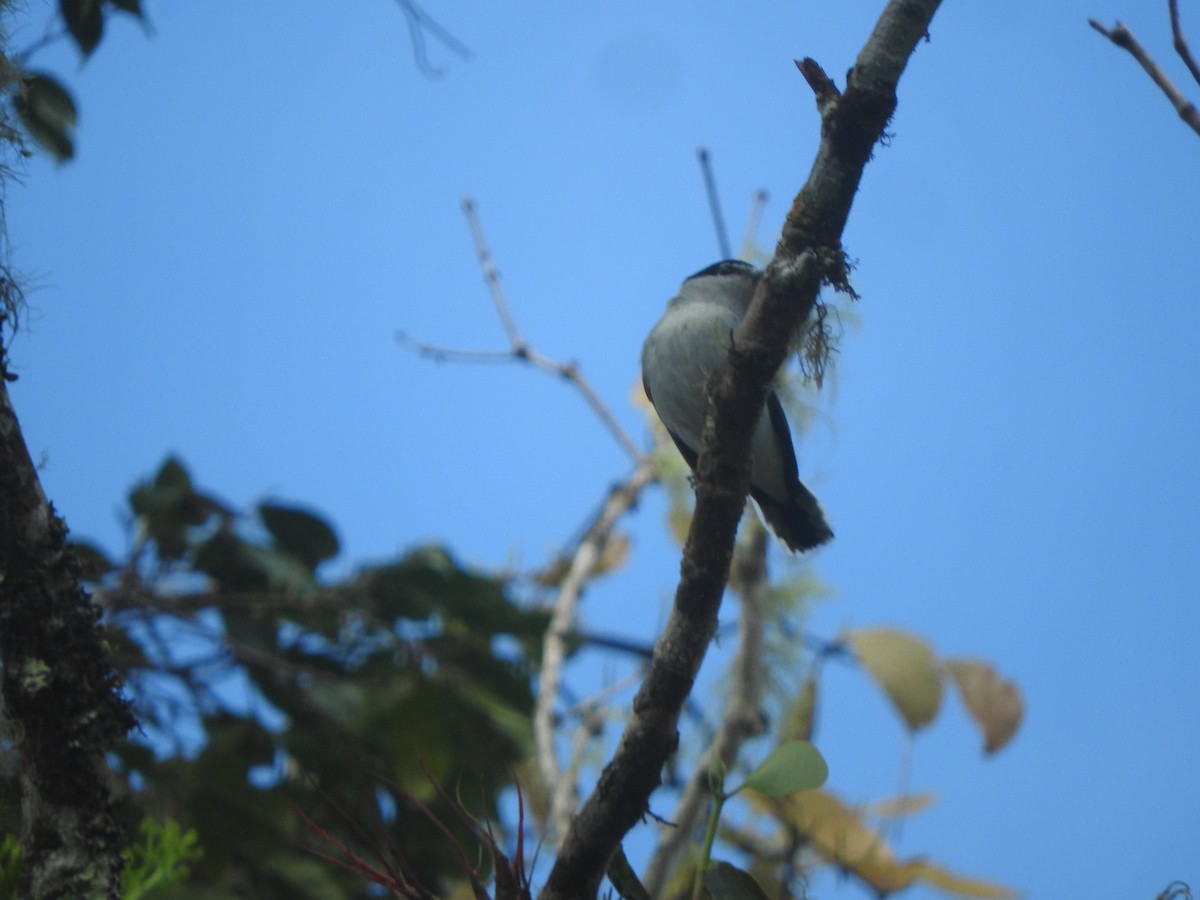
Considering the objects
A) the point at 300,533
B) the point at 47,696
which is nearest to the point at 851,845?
the point at 300,533

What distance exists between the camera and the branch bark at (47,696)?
1.67 metres

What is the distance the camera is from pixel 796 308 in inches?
70.1

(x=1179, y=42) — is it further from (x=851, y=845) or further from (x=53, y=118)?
(x=53, y=118)

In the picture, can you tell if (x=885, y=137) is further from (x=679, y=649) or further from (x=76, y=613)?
(x=76, y=613)

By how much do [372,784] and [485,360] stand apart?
1.93 meters

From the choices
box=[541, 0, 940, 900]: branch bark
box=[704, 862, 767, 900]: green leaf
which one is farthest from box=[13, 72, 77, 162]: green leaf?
box=[704, 862, 767, 900]: green leaf

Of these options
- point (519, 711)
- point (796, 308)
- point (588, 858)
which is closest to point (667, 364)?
point (519, 711)

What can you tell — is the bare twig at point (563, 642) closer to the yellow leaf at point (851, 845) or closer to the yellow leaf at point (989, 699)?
the yellow leaf at point (851, 845)

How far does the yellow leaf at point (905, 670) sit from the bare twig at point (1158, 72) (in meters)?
2.24

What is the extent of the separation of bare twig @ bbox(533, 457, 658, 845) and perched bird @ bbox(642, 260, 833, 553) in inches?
36.7

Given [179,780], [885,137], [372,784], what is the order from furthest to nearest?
1. [372,784]
2. [179,780]
3. [885,137]

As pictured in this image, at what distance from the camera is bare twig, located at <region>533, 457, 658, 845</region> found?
142 inches

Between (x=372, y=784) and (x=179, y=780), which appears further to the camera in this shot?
(x=372, y=784)

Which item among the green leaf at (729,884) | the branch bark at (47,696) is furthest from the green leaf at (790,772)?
the branch bark at (47,696)
